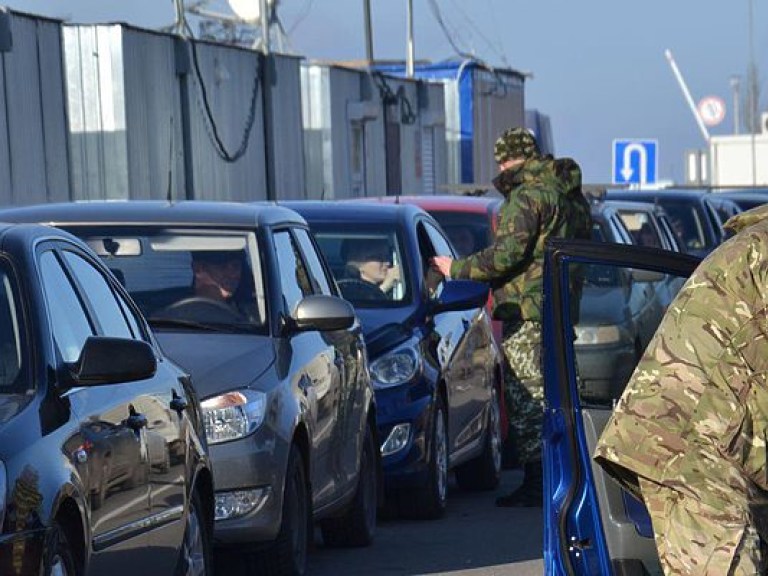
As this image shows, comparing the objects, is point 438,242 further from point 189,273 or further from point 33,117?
point 33,117

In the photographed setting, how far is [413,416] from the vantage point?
1092 centimetres

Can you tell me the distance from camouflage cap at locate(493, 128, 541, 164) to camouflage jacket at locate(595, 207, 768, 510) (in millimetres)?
7574

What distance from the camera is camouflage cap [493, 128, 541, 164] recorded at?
11766mm

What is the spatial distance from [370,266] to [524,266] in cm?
87

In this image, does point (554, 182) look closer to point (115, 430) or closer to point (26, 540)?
point (115, 430)

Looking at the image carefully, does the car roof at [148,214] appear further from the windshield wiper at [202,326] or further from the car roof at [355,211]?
the car roof at [355,211]

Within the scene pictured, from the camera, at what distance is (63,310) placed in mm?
6320

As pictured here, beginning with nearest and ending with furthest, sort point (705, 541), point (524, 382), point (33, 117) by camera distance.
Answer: point (705, 541) < point (524, 382) < point (33, 117)

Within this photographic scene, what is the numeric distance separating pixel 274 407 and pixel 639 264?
3.04 meters

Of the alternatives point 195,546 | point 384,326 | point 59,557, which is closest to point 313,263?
point 384,326

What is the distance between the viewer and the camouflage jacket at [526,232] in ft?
38.0

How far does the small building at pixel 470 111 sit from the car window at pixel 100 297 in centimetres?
3730

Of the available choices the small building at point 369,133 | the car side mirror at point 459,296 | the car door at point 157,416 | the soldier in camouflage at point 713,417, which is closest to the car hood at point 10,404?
the car door at point 157,416

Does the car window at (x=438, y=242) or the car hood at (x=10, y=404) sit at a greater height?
the car hood at (x=10, y=404)
